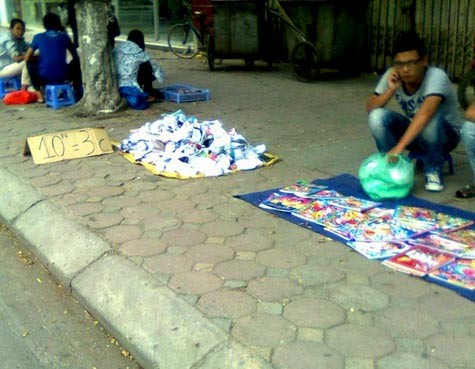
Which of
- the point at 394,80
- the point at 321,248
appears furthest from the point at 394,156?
the point at 321,248

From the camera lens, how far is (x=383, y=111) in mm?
4891

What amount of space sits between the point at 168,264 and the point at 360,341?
1294mm

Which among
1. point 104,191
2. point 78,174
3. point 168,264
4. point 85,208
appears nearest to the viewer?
point 168,264

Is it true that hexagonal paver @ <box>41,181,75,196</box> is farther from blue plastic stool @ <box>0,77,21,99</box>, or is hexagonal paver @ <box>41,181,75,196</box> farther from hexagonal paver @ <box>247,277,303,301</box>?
blue plastic stool @ <box>0,77,21,99</box>

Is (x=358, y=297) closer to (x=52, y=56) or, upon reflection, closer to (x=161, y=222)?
(x=161, y=222)

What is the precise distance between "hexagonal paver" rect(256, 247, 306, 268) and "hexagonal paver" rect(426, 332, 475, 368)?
101cm

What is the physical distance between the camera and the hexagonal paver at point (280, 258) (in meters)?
3.71

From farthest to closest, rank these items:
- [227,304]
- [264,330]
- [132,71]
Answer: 1. [132,71]
2. [227,304]
3. [264,330]

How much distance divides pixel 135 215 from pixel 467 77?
14.0ft

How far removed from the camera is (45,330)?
3.44 m

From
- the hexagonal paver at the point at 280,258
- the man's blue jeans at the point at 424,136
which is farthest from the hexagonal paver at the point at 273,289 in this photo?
the man's blue jeans at the point at 424,136

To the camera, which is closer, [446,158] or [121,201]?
[121,201]

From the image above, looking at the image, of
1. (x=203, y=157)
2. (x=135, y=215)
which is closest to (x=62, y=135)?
(x=203, y=157)

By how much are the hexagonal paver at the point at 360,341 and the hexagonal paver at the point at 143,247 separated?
4.44ft
